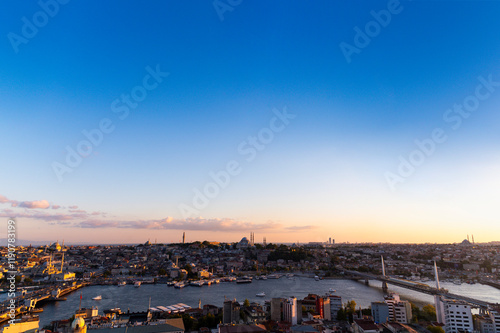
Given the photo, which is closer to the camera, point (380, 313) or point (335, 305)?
point (380, 313)

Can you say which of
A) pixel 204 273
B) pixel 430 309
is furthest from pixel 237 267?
pixel 430 309

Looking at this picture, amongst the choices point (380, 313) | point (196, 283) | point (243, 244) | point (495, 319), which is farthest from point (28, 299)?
point (243, 244)

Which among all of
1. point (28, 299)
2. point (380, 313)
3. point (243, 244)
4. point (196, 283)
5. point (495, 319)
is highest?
point (243, 244)

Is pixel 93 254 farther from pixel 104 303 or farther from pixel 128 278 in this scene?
pixel 104 303

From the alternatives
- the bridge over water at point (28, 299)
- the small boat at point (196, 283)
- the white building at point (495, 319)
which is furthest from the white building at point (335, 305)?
the small boat at point (196, 283)

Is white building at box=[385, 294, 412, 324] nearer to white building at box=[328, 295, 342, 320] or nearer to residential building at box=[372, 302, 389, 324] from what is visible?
residential building at box=[372, 302, 389, 324]

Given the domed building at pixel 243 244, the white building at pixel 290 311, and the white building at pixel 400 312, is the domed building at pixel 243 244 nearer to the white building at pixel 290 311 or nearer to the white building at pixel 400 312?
the white building at pixel 400 312

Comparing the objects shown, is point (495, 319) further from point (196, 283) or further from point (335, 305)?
point (196, 283)

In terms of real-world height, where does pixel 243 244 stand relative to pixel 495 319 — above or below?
above

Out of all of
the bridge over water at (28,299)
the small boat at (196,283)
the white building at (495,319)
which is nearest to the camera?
the white building at (495,319)
